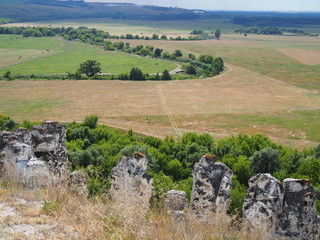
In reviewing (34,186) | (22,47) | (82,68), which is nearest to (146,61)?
(82,68)

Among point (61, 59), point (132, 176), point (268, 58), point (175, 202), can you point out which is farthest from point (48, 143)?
point (268, 58)

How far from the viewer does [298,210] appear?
1277 centimetres

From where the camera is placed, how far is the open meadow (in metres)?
64.4

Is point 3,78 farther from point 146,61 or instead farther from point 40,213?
point 40,213

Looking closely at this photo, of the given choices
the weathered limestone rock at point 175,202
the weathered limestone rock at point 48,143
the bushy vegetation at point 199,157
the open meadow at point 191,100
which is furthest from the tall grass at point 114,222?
the open meadow at point 191,100

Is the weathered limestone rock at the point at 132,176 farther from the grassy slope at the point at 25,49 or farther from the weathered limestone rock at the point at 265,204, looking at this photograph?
the grassy slope at the point at 25,49

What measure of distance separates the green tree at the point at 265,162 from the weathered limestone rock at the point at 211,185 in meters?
20.6

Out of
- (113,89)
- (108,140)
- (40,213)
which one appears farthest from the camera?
(113,89)

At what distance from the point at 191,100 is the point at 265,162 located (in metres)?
48.5

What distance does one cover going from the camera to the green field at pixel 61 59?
398 ft

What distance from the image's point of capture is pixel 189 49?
172 metres

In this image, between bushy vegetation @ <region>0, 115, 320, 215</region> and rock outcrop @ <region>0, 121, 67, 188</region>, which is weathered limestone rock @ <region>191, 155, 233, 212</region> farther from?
bushy vegetation @ <region>0, 115, 320, 215</region>

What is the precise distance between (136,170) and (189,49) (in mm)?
161742

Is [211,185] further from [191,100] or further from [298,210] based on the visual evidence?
[191,100]
